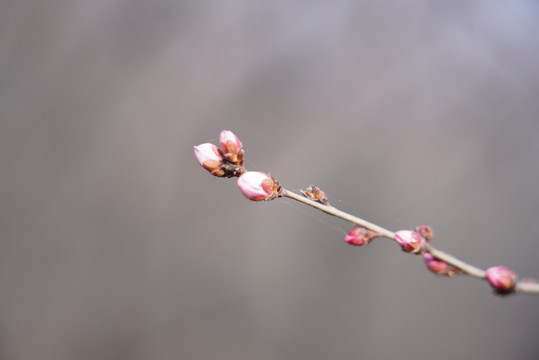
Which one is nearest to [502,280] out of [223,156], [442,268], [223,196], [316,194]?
[442,268]

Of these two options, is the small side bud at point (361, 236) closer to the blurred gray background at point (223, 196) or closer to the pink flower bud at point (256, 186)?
the pink flower bud at point (256, 186)

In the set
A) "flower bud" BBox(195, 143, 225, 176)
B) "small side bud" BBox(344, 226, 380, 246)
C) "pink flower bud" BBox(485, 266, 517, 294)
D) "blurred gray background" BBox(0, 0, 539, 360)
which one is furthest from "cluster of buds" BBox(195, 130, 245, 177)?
"blurred gray background" BBox(0, 0, 539, 360)

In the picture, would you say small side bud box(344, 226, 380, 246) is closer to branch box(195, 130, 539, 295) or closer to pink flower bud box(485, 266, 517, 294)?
branch box(195, 130, 539, 295)

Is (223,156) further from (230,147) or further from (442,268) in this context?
(442,268)

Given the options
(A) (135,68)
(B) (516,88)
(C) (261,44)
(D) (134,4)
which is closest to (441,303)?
(B) (516,88)

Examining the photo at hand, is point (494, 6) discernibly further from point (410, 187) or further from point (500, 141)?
point (410, 187)
